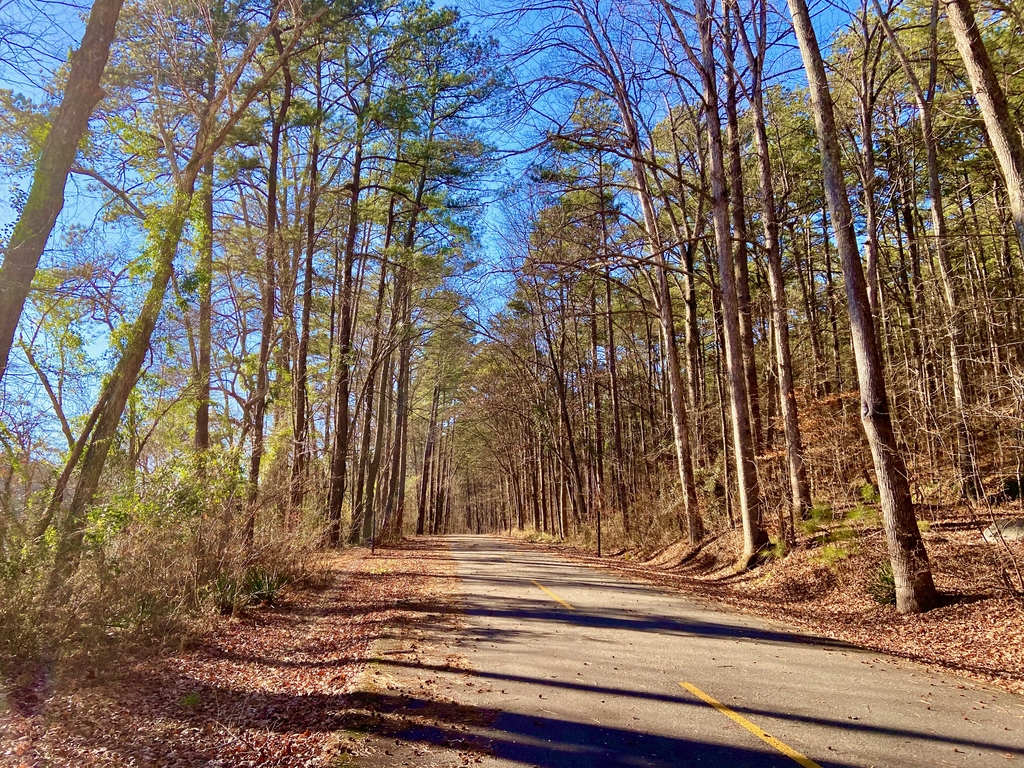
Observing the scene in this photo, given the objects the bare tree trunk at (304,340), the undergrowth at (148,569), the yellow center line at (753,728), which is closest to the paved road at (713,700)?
the yellow center line at (753,728)

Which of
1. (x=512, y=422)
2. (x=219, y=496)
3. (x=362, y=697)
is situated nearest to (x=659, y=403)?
(x=512, y=422)

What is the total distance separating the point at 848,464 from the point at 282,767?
13.4 metres

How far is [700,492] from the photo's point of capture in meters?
18.4

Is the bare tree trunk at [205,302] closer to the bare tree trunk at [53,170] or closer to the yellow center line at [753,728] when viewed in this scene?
the bare tree trunk at [53,170]

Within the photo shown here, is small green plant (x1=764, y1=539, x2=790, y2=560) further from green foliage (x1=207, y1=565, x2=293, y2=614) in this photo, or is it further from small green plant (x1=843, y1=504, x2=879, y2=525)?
green foliage (x1=207, y1=565, x2=293, y2=614)

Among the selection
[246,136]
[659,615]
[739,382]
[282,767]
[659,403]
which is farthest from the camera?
[659,403]

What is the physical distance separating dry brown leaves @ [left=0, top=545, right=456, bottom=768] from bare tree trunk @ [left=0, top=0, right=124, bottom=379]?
10.8 ft

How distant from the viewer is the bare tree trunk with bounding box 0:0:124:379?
20.6 feet

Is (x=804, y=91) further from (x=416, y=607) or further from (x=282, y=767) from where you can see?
(x=282, y=767)

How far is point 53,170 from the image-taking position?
661 centimetres

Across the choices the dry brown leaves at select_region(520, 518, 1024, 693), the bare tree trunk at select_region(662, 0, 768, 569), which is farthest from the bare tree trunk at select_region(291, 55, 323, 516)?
the bare tree trunk at select_region(662, 0, 768, 569)

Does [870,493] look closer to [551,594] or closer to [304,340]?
[551,594]

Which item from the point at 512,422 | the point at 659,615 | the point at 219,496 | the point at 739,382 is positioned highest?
the point at 512,422

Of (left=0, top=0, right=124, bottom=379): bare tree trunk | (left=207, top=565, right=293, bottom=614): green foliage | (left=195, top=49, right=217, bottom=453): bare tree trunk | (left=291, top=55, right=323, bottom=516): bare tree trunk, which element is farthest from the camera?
(left=291, top=55, right=323, bottom=516): bare tree trunk
